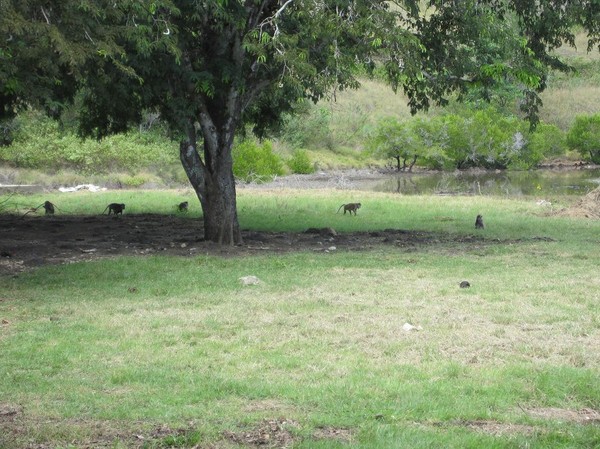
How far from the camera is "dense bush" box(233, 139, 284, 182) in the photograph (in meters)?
41.9

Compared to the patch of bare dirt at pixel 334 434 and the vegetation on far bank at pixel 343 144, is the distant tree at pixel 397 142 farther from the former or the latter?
the patch of bare dirt at pixel 334 434

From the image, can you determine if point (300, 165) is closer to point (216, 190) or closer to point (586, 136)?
point (586, 136)

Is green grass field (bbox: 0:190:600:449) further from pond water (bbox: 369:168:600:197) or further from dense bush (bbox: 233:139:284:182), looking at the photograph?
dense bush (bbox: 233:139:284:182)

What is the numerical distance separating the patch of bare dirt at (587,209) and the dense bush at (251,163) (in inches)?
774

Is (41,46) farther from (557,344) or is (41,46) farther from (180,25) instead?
(557,344)

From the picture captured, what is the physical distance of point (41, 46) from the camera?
10875 mm

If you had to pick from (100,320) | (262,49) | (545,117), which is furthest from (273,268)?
(545,117)

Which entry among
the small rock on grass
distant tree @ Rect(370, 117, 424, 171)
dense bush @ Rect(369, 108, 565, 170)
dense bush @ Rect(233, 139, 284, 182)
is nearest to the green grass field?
the small rock on grass

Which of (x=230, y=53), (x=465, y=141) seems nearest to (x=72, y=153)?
(x=465, y=141)

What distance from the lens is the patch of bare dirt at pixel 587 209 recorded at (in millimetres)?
23859

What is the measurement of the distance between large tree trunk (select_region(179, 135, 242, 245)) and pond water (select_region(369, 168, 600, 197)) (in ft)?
74.5

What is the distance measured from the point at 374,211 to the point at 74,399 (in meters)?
20.0

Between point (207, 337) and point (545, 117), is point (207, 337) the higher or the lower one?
the lower one

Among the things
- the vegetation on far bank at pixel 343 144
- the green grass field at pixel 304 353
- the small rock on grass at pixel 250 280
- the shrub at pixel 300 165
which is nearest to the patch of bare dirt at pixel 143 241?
the green grass field at pixel 304 353
